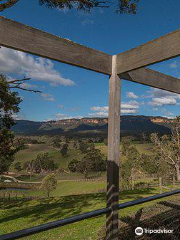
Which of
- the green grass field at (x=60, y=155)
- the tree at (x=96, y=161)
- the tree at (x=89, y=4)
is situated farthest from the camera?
the green grass field at (x=60, y=155)

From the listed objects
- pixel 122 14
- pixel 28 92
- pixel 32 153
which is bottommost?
pixel 32 153

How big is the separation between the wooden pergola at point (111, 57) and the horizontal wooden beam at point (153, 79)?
0.04 feet

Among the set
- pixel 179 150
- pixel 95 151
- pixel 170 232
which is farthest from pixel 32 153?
pixel 170 232

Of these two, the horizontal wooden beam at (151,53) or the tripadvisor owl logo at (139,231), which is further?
the tripadvisor owl logo at (139,231)

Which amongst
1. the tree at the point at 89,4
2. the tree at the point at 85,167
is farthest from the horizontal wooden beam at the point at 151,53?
the tree at the point at 85,167

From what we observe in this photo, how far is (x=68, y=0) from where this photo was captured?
193 inches

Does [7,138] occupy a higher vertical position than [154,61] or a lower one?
lower

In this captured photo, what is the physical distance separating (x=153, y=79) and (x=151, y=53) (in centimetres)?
65

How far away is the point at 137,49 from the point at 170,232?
2501 mm

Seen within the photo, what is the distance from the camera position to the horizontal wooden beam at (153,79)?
7.42 feet

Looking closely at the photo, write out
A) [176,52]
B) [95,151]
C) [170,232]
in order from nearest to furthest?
1. [176,52]
2. [170,232]
3. [95,151]

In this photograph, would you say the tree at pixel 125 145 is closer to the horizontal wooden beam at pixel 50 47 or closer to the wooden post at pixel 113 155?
the wooden post at pixel 113 155

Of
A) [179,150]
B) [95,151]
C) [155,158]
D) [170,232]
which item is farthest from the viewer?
[95,151]

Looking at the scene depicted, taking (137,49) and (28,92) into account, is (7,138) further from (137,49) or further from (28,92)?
(137,49)
